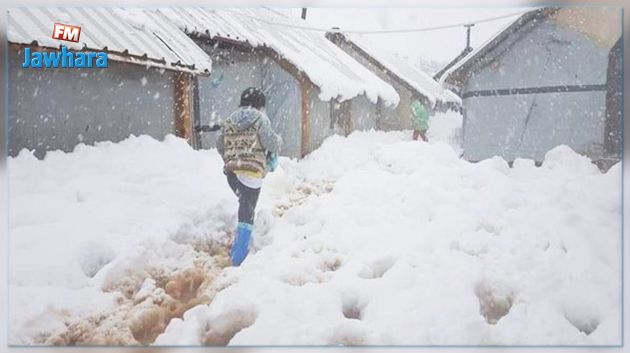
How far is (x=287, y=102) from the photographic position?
4484 mm

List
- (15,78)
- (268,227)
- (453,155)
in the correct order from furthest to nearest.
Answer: (453,155)
(268,227)
(15,78)

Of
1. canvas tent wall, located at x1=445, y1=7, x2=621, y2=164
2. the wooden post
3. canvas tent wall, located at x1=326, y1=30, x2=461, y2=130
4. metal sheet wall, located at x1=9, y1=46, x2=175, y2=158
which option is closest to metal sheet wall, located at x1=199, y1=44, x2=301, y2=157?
the wooden post

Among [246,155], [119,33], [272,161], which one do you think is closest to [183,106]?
[119,33]

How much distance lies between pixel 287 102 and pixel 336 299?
196 centimetres

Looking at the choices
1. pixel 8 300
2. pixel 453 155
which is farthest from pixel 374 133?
pixel 8 300

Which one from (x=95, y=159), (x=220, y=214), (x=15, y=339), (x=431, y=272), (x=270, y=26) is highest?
(x=270, y=26)

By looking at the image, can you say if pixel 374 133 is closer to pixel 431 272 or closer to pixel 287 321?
pixel 431 272

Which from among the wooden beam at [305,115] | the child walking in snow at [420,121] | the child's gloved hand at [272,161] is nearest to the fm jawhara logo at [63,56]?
the child's gloved hand at [272,161]

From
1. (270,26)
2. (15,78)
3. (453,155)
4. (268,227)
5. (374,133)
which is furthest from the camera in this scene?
(270,26)

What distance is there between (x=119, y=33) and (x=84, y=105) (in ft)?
2.00

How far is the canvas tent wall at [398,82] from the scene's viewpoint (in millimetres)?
4344

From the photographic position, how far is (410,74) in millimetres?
5508

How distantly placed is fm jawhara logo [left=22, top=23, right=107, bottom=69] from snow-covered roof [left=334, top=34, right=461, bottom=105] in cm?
208

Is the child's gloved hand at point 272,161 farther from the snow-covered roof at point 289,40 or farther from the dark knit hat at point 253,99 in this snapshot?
the snow-covered roof at point 289,40
